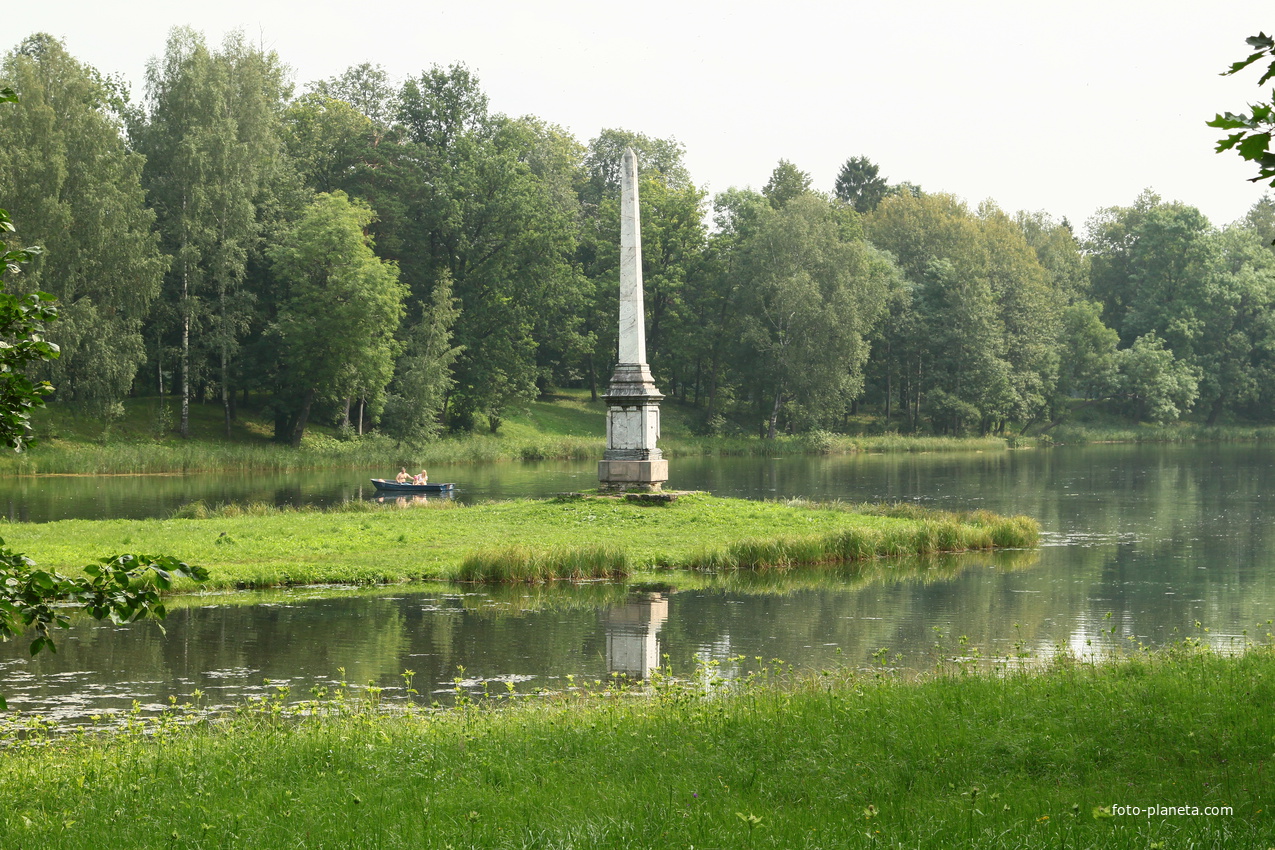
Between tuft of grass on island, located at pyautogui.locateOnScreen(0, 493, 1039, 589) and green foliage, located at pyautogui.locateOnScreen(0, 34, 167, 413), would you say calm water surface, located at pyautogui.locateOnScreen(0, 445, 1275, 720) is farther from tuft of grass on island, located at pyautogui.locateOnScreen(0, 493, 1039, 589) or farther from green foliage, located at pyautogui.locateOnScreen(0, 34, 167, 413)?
green foliage, located at pyautogui.locateOnScreen(0, 34, 167, 413)

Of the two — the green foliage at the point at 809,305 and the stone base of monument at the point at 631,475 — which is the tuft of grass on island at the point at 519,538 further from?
the green foliage at the point at 809,305

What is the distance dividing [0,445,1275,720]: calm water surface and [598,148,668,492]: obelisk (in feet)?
29.4

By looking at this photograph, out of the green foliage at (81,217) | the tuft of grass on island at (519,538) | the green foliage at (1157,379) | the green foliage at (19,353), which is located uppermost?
the green foliage at (81,217)

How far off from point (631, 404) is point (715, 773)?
23936 millimetres

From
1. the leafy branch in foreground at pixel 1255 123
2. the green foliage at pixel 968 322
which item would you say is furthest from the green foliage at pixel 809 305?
the leafy branch in foreground at pixel 1255 123

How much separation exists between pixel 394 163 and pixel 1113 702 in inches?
2536

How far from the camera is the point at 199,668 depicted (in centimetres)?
1408

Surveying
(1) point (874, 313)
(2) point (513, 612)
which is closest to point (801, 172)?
(1) point (874, 313)

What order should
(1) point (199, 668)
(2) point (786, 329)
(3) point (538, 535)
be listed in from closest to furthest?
(1) point (199, 668)
(3) point (538, 535)
(2) point (786, 329)

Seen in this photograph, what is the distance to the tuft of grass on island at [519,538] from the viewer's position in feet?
69.2

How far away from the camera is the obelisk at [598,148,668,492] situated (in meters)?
31.1

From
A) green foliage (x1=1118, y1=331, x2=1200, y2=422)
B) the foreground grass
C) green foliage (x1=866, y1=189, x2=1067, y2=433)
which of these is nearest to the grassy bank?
green foliage (x1=1118, y1=331, x2=1200, y2=422)

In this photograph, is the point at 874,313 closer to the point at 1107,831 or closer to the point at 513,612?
the point at 513,612

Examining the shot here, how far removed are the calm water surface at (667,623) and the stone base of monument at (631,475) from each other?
867 centimetres
